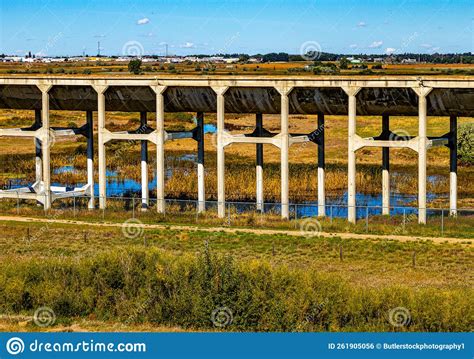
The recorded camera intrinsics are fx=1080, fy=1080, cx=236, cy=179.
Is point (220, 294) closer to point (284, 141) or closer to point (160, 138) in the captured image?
A: point (284, 141)

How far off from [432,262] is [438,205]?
18.4 metres

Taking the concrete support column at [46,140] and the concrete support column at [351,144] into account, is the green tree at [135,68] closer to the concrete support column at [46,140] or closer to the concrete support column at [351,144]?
the concrete support column at [46,140]

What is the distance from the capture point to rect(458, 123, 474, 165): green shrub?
258 feet

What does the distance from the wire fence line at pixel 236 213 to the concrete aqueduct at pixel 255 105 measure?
69cm

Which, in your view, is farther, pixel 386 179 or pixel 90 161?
pixel 90 161

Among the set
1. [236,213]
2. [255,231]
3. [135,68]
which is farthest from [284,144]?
[135,68]

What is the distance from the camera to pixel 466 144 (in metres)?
79.2

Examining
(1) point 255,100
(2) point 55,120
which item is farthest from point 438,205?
(2) point 55,120

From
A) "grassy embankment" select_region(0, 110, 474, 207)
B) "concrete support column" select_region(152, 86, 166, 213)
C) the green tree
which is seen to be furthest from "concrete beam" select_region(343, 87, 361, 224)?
the green tree

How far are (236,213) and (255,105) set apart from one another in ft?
18.4

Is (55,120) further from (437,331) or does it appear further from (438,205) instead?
(437,331)

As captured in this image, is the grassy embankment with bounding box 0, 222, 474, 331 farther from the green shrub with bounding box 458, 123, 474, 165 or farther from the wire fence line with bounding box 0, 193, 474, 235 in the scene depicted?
the green shrub with bounding box 458, 123, 474, 165

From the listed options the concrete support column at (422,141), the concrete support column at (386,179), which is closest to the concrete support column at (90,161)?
the concrete support column at (386,179)

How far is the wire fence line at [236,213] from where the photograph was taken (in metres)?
50.6
